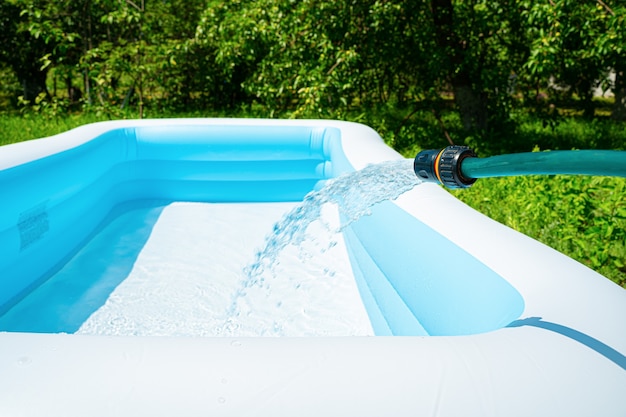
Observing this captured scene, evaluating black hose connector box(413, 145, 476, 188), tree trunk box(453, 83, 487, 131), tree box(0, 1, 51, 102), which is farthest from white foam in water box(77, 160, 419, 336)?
tree box(0, 1, 51, 102)

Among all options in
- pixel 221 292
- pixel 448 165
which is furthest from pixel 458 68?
pixel 448 165

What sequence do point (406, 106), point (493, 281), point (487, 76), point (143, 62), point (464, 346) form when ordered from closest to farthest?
point (464, 346), point (493, 281), point (487, 76), point (143, 62), point (406, 106)

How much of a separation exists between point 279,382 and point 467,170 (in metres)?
0.58

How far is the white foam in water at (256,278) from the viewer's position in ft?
8.68

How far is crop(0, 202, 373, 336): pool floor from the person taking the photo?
8.93 feet

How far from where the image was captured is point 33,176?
Result: 3.16 metres

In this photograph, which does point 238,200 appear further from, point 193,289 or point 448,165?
point 448,165

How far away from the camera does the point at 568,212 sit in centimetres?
329

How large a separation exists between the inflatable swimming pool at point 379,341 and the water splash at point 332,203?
126 millimetres

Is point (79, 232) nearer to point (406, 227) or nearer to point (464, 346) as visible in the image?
point (406, 227)

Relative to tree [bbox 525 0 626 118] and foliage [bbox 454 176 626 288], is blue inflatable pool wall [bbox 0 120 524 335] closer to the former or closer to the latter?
foliage [bbox 454 176 626 288]

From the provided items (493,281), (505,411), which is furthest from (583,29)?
(505,411)

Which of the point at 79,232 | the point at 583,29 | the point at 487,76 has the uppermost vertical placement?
the point at 583,29

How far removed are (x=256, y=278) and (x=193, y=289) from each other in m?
0.38
